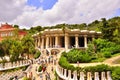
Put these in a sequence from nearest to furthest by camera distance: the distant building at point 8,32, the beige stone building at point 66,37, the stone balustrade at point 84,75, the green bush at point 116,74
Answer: the green bush at point 116,74, the stone balustrade at point 84,75, the beige stone building at point 66,37, the distant building at point 8,32

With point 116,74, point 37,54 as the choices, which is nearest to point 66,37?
point 37,54

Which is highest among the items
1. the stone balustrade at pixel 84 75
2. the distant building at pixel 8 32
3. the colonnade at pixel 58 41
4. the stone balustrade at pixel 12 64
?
the distant building at pixel 8 32

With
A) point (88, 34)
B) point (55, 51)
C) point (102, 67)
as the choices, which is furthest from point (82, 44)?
point (102, 67)

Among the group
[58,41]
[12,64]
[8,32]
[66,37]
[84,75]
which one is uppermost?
[8,32]

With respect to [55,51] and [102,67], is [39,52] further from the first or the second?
[102,67]

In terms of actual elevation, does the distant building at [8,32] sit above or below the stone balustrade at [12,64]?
above

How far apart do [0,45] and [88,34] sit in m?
23.6

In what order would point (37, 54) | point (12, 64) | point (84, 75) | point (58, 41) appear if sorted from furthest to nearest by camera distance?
point (58, 41) < point (37, 54) < point (12, 64) < point (84, 75)

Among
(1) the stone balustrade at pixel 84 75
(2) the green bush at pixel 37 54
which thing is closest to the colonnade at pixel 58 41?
(2) the green bush at pixel 37 54

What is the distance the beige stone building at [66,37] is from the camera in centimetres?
6669

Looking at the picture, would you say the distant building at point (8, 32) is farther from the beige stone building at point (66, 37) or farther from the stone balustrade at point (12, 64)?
the stone balustrade at point (12, 64)

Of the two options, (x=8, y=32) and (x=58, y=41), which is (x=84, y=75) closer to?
(x=58, y=41)

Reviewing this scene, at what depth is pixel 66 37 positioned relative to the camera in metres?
66.6

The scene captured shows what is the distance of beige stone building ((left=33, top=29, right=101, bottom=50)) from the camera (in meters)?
66.7
